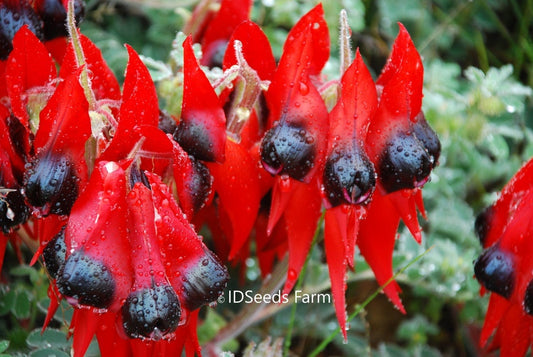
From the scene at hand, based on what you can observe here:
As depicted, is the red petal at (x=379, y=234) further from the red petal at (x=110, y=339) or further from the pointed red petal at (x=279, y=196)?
the red petal at (x=110, y=339)

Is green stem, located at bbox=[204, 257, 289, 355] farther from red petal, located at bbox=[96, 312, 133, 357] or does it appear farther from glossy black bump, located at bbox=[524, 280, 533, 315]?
glossy black bump, located at bbox=[524, 280, 533, 315]

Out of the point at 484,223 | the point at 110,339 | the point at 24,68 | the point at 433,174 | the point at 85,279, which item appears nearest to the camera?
the point at 85,279

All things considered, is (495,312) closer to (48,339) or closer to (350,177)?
(350,177)

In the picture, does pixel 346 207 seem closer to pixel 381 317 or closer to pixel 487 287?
pixel 487 287

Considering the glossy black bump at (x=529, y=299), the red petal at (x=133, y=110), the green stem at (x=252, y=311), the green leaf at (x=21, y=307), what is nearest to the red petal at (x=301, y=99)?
the red petal at (x=133, y=110)

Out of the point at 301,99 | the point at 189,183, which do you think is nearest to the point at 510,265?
the point at 301,99

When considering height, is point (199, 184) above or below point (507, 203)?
above

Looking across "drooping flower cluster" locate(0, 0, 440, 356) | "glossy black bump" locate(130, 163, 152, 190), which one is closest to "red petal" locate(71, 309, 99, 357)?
"drooping flower cluster" locate(0, 0, 440, 356)
